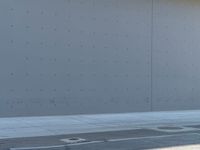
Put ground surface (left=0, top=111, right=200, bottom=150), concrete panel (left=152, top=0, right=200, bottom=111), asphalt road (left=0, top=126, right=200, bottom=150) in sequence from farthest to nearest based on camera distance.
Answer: concrete panel (left=152, top=0, right=200, bottom=111) < ground surface (left=0, top=111, right=200, bottom=150) < asphalt road (left=0, top=126, right=200, bottom=150)

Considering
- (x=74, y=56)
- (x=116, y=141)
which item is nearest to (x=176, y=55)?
(x=74, y=56)

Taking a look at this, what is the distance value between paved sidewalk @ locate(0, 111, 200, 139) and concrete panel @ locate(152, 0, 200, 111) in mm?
1294

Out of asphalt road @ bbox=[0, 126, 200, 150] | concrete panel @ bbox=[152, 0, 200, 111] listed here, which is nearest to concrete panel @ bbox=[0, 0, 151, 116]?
concrete panel @ bbox=[152, 0, 200, 111]

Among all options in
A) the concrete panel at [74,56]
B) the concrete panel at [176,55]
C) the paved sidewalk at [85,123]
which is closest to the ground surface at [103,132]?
the paved sidewalk at [85,123]

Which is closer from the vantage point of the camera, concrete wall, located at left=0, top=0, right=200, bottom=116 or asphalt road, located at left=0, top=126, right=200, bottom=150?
asphalt road, located at left=0, top=126, right=200, bottom=150

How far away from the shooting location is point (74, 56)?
19469 millimetres

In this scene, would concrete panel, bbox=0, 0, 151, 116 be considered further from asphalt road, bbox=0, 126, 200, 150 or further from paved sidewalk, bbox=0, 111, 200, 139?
asphalt road, bbox=0, 126, 200, 150

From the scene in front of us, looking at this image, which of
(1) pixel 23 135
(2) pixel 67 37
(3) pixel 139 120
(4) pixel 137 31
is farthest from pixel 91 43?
(1) pixel 23 135

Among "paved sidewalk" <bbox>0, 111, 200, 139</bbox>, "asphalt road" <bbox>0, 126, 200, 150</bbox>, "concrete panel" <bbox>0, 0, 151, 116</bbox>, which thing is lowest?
"asphalt road" <bbox>0, 126, 200, 150</bbox>

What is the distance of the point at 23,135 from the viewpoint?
13875 mm

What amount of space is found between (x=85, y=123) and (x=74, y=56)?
3416 millimetres

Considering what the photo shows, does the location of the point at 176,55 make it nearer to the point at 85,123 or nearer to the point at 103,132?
the point at 85,123

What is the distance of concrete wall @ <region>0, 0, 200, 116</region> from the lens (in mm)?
18203

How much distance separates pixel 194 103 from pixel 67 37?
293 inches
